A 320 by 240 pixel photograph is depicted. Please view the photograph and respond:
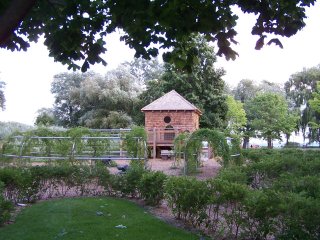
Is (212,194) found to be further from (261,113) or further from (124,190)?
(261,113)

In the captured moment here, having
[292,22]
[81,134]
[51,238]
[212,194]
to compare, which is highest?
[292,22]

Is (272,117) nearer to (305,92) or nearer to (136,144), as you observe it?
(305,92)

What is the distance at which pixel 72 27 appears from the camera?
5.32m

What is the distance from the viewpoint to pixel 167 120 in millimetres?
28109

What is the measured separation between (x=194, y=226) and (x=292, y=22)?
12.4ft

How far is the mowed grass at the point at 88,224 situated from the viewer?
6398 millimetres

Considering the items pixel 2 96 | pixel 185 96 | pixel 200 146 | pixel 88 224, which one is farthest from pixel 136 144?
pixel 2 96

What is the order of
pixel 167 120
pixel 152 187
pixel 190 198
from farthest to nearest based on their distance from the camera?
1. pixel 167 120
2. pixel 152 187
3. pixel 190 198

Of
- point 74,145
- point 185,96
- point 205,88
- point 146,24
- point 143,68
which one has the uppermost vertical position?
point 143,68

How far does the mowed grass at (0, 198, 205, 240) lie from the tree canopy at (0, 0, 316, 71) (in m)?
2.71

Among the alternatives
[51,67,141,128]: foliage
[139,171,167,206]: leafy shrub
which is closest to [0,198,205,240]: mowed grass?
[139,171,167,206]: leafy shrub

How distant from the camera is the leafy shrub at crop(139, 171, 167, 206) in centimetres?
878

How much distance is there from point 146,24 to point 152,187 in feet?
15.1

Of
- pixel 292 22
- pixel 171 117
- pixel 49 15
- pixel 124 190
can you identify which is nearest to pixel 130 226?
pixel 124 190
